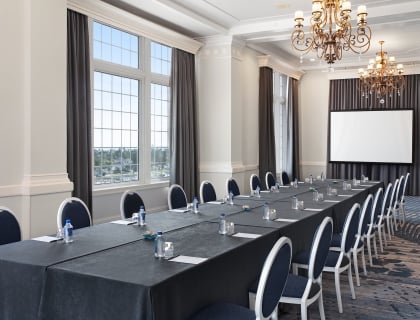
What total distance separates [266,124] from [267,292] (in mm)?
7784

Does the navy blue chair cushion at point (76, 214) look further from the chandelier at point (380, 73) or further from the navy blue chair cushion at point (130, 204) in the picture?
the chandelier at point (380, 73)

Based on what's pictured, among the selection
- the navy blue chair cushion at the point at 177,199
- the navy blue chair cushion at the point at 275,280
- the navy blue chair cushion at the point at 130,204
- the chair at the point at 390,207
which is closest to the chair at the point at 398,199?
the chair at the point at 390,207

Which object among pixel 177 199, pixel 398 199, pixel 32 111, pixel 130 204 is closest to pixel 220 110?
pixel 177 199

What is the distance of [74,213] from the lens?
4.18 metres

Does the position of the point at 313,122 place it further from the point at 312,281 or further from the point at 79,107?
the point at 312,281

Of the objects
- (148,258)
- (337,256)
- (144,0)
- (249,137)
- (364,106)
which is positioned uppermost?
(144,0)

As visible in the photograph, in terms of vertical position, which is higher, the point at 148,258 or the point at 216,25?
the point at 216,25

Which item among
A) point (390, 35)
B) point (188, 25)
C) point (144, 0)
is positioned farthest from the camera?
point (390, 35)

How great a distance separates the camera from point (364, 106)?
473 inches

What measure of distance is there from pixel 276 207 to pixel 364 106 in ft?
26.2

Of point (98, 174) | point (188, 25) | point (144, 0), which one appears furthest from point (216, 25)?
point (98, 174)

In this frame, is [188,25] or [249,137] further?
[249,137]

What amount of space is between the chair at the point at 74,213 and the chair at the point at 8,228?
16.6 inches

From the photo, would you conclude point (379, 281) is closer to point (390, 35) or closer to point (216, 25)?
point (216, 25)
